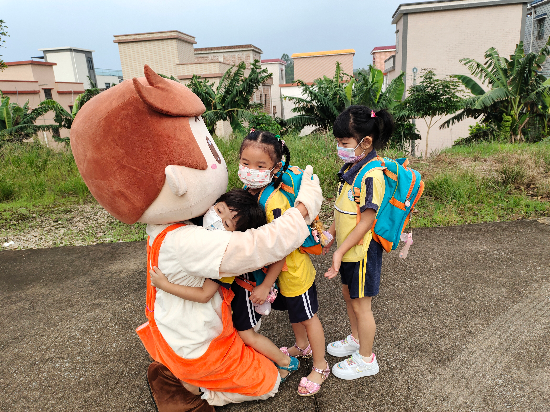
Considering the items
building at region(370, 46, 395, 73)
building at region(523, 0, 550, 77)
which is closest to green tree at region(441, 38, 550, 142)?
building at region(523, 0, 550, 77)

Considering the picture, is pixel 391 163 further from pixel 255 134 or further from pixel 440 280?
pixel 440 280

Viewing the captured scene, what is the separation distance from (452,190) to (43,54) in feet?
123

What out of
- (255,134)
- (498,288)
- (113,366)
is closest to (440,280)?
(498,288)

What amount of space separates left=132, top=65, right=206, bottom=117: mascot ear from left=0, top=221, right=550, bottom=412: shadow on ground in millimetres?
1607

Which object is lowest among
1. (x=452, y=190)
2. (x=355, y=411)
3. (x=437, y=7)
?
(x=355, y=411)

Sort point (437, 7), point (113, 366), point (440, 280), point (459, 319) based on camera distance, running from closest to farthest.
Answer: point (113, 366) < point (459, 319) < point (440, 280) < point (437, 7)

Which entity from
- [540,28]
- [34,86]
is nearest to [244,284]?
[540,28]

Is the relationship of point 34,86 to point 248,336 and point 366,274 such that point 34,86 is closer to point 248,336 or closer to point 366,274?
point 248,336

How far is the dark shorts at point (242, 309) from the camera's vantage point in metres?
1.96

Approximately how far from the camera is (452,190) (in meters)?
5.35

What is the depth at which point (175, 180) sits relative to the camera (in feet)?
5.08

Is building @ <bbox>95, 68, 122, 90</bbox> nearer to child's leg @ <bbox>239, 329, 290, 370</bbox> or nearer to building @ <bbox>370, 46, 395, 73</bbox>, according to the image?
building @ <bbox>370, 46, 395, 73</bbox>

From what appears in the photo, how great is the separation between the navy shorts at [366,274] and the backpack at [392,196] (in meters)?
0.08

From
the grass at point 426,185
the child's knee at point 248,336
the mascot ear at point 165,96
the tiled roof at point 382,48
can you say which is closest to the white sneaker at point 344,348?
the child's knee at point 248,336
